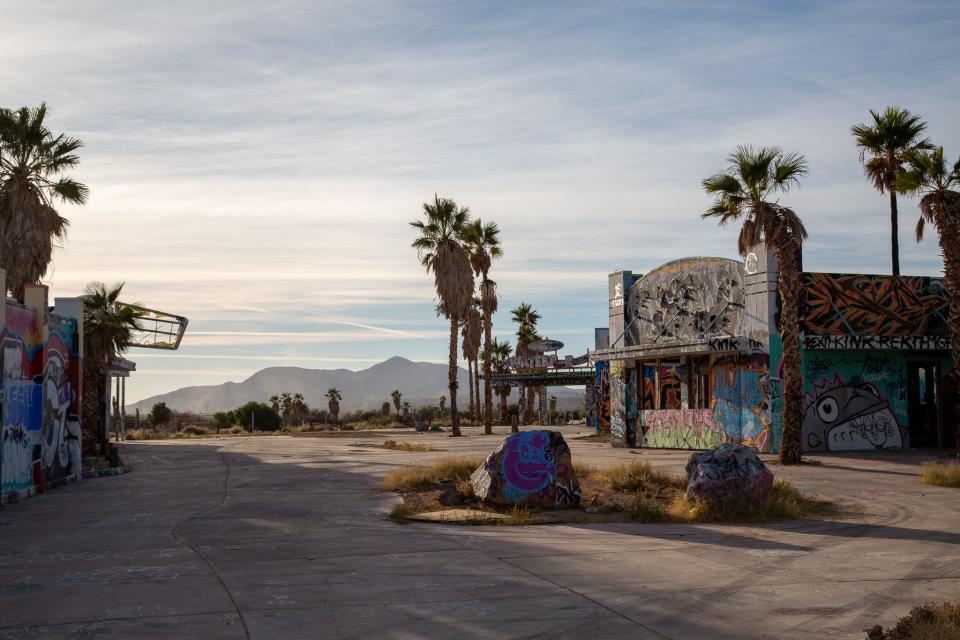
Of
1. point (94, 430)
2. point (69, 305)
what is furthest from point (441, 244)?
point (69, 305)

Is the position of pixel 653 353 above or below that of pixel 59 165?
below

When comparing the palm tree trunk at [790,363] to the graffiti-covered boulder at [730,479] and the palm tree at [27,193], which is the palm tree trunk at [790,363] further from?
the palm tree at [27,193]

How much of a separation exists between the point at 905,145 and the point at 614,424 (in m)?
14.9

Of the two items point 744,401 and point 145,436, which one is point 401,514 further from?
point 145,436

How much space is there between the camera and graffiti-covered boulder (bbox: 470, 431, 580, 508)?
16.8 m

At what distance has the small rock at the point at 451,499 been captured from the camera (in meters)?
18.1

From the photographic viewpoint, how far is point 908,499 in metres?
17.5

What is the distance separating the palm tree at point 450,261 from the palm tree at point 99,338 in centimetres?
2119

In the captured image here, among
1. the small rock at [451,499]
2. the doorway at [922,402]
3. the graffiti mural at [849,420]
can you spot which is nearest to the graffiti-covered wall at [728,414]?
the graffiti mural at [849,420]

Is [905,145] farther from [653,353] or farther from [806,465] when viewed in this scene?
[806,465]

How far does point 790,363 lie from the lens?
2555 centimetres

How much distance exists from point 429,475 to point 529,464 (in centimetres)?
521

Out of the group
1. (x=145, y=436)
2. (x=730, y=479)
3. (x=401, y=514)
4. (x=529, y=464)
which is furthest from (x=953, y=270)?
(x=145, y=436)

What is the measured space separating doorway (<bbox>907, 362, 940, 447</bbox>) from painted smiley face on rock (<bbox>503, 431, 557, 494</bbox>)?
18622 millimetres
